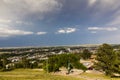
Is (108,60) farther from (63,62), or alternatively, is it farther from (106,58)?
(63,62)

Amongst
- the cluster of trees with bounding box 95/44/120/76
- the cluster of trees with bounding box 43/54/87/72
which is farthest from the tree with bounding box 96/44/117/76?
the cluster of trees with bounding box 43/54/87/72

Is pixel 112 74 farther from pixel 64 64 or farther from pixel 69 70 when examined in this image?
pixel 64 64

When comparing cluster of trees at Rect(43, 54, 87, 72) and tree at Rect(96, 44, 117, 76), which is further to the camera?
cluster of trees at Rect(43, 54, 87, 72)

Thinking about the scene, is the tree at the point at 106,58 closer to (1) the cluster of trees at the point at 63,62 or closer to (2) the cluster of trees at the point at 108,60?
(2) the cluster of trees at the point at 108,60

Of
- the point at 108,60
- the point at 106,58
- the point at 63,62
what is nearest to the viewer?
the point at 106,58

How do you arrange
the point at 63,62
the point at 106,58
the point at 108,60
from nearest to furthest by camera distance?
1. the point at 106,58
2. the point at 108,60
3. the point at 63,62

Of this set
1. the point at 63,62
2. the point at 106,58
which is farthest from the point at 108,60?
the point at 63,62

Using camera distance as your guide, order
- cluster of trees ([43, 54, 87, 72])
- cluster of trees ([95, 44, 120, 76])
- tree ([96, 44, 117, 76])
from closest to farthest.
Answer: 1. cluster of trees ([95, 44, 120, 76])
2. tree ([96, 44, 117, 76])
3. cluster of trees ([43, 54, 87, 72])

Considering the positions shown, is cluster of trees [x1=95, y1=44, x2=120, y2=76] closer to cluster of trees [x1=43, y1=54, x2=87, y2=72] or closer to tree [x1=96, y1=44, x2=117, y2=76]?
tree [x1=96, y1=44, x2=117, y2=76]

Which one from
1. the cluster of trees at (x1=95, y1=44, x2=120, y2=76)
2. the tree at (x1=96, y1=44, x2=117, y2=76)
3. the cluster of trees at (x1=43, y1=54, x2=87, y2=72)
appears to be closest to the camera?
the cluster of trees at (x1=95, y1=44, x2=120, y2=76)
